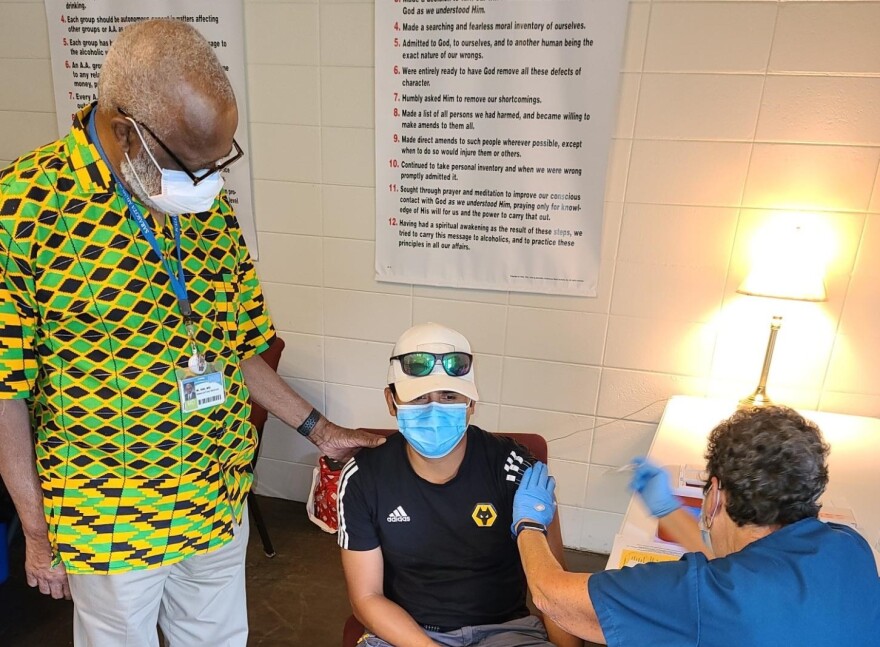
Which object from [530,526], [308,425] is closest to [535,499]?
[530,526]

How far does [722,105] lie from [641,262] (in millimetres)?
566

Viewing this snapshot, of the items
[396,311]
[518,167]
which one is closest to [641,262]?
[518,167]

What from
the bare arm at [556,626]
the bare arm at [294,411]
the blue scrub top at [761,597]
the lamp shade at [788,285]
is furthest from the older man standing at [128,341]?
the lamp shade at [788,285]

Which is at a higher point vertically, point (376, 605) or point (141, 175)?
point (141, 175)

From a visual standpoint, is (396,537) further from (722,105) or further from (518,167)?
(722,105)

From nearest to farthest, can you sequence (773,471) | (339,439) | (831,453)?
1. (773,471)
2. (339,439)
3. (831,453)

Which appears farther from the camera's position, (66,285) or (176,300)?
(176,300)

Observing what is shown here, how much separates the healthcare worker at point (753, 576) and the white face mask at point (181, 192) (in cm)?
99

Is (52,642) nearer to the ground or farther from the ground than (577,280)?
nearer to the ground

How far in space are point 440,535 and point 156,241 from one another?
3.02ft

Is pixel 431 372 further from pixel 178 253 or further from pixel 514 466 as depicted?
pixel 178 253

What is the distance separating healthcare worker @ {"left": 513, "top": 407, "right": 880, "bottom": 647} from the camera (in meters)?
0.84

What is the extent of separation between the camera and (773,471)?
967 millimetres

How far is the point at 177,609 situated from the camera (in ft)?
4.89
